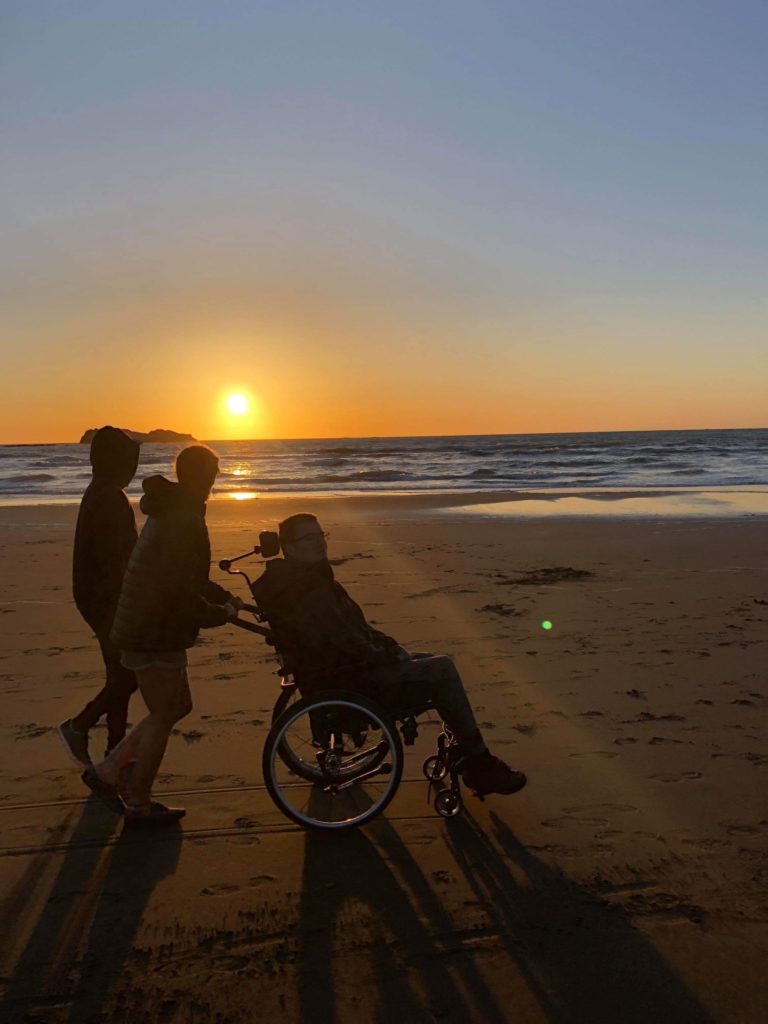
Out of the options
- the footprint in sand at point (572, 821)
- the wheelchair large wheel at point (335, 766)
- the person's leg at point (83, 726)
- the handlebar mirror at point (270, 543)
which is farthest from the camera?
the person's leg at point (83, 726)

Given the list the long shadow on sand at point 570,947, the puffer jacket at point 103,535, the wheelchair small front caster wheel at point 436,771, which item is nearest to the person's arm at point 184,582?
the puffer jacket at point 103,535

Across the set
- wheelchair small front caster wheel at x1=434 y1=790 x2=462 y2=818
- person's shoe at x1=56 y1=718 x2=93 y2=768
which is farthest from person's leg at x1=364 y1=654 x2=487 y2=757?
person's shoe at x1=56 y1=718 x2=93 y2=768

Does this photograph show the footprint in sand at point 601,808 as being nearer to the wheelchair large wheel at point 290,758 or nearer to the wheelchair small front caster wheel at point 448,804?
the wheelchair small front caster wheel at point 448,804

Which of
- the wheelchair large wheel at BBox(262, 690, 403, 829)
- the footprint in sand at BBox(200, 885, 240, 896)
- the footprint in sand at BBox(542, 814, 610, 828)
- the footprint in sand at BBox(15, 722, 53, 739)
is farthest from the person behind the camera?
the footprint in sand at BBox(15, 722, 53, 739)

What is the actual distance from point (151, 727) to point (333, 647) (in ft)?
2.97

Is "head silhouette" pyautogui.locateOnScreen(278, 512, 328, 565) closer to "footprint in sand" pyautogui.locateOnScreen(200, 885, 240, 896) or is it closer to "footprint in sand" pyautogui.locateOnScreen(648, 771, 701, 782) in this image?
"footprint in sand" pyautogui.locateOnScreen(200, 885, 240, 896)

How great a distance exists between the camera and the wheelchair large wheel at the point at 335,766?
332 centimetres

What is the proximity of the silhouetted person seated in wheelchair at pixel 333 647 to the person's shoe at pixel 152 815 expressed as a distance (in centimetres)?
87

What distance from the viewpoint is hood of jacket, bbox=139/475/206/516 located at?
10.6 ft

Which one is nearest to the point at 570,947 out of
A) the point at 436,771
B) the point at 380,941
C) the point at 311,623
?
the point at 380,941

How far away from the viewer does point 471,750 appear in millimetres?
3480

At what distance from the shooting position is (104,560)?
3.83 metres

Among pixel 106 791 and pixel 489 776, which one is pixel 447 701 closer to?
pixel 489 776

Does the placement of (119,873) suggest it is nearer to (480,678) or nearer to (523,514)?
(480,678)
